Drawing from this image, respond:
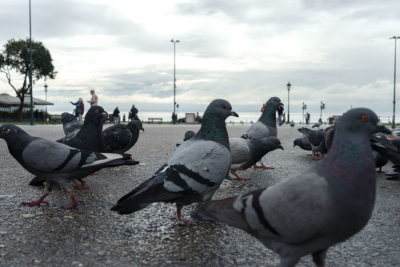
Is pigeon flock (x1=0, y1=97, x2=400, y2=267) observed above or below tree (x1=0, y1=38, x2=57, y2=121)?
below

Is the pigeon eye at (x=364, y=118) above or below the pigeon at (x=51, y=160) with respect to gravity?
above

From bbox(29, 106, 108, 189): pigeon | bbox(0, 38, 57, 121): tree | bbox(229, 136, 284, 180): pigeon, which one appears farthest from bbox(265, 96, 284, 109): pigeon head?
bbox(0, 38, 57, 121): tree

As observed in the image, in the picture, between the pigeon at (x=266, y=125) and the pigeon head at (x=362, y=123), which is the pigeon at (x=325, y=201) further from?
the pigeon at (x=266, y=125)

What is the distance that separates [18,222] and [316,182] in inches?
111

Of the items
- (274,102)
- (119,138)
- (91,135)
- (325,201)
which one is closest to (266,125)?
(274,102)

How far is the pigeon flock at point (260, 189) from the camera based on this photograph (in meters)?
1.80

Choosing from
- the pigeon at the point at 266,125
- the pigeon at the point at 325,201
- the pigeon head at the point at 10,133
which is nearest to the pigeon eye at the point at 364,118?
the pigeon at the point at 325,201

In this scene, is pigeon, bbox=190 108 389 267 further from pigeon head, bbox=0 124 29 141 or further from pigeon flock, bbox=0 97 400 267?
pigeon head, bbox=0 124 29 141

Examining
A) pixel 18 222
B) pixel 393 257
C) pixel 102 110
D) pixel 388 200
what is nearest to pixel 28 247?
pixel 18 222

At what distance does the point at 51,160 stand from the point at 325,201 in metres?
2.93

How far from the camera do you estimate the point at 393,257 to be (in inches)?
98.9

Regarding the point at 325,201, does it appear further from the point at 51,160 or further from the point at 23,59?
the point at 23,59

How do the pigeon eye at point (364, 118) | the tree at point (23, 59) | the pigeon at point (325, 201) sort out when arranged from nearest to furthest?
the pigeon at point (325, 201), the pigeon eye at point (364, 118), the tree at point (23, 59)

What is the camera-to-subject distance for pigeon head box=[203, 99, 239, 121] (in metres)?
3.73
